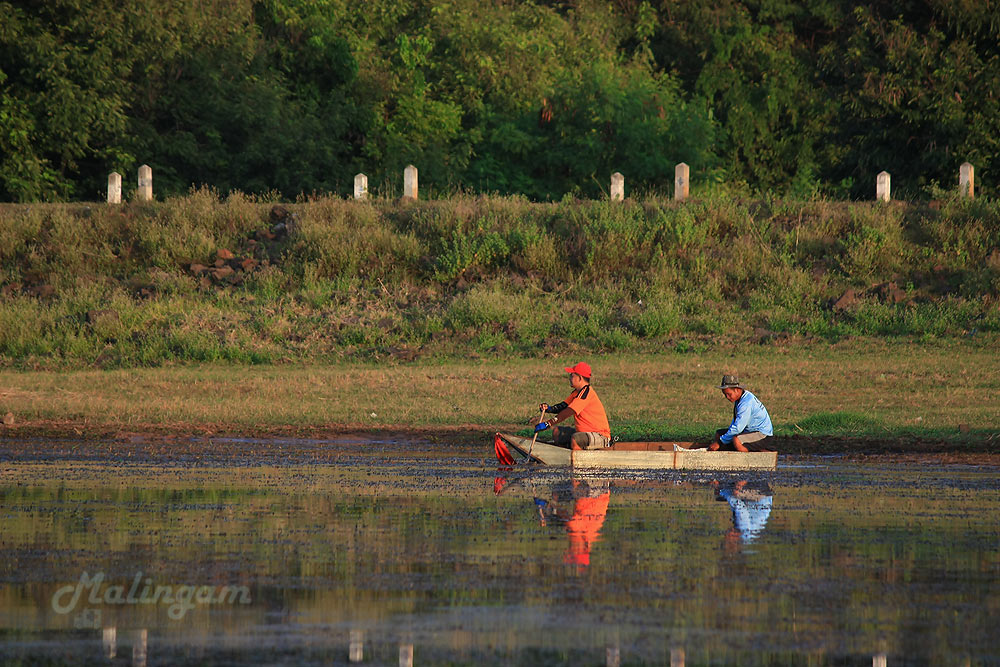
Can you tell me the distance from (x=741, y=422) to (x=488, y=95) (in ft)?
106

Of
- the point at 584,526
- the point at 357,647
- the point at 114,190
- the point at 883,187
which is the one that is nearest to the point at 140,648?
the point at 357,647

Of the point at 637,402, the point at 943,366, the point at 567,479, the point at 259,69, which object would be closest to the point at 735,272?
the point at 943,366

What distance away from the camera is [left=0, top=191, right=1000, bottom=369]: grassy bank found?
3034 cm

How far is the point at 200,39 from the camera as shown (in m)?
46.3

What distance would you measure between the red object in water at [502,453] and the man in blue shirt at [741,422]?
2.61m

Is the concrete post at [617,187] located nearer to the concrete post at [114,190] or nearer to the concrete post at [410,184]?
the concrete post at [410,184]

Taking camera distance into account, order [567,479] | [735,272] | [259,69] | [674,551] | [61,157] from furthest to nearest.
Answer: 1. [259,69]
2. [61,157]
3. [735,272]
4. [567,479]
5. [674,551]

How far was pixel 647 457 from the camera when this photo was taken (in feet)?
59.1

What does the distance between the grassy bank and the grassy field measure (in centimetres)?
156

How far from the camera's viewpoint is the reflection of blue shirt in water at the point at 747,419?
18547 millimetres

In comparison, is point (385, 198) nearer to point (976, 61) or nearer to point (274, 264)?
point (274, 264)

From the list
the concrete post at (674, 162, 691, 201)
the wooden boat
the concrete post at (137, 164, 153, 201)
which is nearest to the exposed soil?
the wooden boat

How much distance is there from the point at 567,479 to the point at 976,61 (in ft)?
83.3

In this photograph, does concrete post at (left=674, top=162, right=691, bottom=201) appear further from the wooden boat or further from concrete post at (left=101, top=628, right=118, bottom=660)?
concrete post at (left=101, top=628, right=118, bottom=660)
